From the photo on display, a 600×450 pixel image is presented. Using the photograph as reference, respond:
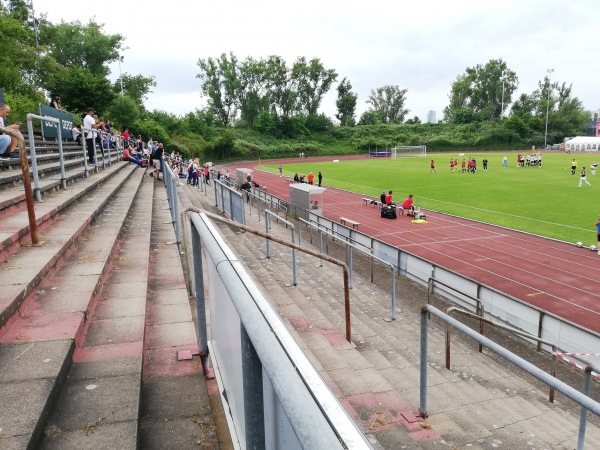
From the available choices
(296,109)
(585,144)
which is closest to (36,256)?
(585,144)

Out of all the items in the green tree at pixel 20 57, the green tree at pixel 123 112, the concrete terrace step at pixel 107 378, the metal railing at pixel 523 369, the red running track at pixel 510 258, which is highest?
the green tree at pixel 20 57

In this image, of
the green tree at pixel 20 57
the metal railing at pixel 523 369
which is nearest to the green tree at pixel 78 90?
the green tree at pixel 20 57

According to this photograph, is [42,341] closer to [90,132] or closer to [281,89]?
[90,132]

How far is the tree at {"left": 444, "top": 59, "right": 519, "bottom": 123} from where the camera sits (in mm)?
117312

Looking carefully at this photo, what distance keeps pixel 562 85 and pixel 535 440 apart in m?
135

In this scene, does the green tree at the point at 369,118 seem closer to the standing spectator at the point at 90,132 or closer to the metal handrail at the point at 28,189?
the standing spectator at the point at 90,132

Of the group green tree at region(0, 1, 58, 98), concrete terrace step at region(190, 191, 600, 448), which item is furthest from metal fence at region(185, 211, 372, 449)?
green tree at region(0, 1, 58, 98)

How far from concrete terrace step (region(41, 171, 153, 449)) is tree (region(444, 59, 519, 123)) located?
119517 millimetres

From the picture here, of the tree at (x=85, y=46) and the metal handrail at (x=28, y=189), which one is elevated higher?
the tree at (x=85, y=46)

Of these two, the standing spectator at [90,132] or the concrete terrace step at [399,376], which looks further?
the standing spectator at [90,132]

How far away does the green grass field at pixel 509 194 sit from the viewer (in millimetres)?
21922

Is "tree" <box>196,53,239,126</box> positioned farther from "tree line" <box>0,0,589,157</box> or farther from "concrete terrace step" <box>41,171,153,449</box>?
"concrete terrace step" <box>41,171,153,449</box>

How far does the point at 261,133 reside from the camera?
328 ft

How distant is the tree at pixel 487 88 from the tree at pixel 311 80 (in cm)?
3457
